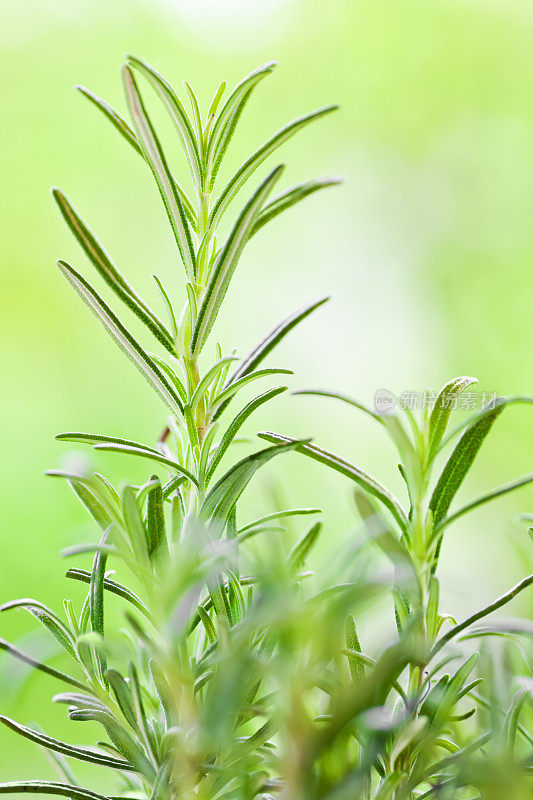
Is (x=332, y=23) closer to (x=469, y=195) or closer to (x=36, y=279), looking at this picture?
(x=469, y=195)

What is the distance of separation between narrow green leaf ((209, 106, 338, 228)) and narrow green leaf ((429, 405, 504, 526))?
0.21 m

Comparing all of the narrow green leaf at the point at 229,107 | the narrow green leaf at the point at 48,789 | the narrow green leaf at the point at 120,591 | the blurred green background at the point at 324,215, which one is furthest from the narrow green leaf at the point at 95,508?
the blurred green background at the point at 324,215

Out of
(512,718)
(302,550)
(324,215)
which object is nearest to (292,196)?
(302,550)

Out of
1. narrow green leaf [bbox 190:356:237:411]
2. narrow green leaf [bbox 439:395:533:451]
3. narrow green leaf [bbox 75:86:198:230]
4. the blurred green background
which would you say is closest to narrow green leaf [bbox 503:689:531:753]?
narrow green leaf [bbox 439:395:533:451]

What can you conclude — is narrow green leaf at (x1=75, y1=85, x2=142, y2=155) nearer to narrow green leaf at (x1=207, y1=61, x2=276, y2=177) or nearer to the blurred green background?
narrow green leaf at (x1=207, y1=61, x2=276, y2=177)

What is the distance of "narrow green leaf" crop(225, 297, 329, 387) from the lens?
414 millimetres

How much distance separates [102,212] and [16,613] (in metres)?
1.03

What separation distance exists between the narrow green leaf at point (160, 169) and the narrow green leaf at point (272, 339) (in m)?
0.09

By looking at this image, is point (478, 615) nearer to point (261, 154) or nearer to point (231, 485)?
point (231, 485)

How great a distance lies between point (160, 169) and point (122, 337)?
0.12 meters

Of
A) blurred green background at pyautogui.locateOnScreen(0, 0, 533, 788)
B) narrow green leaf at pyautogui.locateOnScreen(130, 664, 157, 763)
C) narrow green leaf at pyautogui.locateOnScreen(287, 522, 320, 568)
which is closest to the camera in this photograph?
narrow green leaf at pyautogui.locateOnScreen(130, 664, 157, 763)

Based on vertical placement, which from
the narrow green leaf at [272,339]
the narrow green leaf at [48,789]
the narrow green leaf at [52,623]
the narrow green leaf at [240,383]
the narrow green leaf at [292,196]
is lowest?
the narrow green leaf at [48,789]

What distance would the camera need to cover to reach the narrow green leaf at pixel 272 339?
1.36ft

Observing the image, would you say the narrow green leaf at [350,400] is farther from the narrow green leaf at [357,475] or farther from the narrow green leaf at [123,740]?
the narrow green leaf at [123,740]
